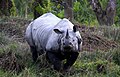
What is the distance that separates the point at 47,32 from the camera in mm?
8055

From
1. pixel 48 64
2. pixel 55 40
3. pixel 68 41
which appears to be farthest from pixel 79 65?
pixel 68 41

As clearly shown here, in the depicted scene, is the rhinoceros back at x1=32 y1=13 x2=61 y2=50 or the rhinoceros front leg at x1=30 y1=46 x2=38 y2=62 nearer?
the rhinoceros back at x1=32 y1=13 x2=61 y2=50

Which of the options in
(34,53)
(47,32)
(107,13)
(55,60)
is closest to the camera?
(55,60)

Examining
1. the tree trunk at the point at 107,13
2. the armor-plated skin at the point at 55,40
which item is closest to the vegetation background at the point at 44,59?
the armor-plated skin at the point at 55,40

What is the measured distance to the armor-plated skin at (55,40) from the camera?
721 centimetres

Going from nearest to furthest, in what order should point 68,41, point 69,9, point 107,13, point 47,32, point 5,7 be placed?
point 68,41, point 47,32, point 69,9, point 5,7, point 107,13

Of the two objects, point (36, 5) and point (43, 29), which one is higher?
point (43, 29)

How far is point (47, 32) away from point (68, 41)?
1052mm

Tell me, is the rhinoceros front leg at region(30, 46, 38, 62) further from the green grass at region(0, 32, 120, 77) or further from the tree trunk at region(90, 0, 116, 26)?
the tree trunk at region(90, 0, 116, 26)

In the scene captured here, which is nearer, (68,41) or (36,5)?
(68,41)

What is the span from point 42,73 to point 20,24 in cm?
494

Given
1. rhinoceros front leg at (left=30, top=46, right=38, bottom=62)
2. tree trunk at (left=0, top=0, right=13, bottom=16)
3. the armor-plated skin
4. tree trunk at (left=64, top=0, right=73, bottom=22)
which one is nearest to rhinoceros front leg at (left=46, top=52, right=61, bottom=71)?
the armor-plated skin

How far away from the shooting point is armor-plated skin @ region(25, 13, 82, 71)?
23.6 ft

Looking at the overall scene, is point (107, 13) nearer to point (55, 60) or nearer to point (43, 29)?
point (43, 29)
